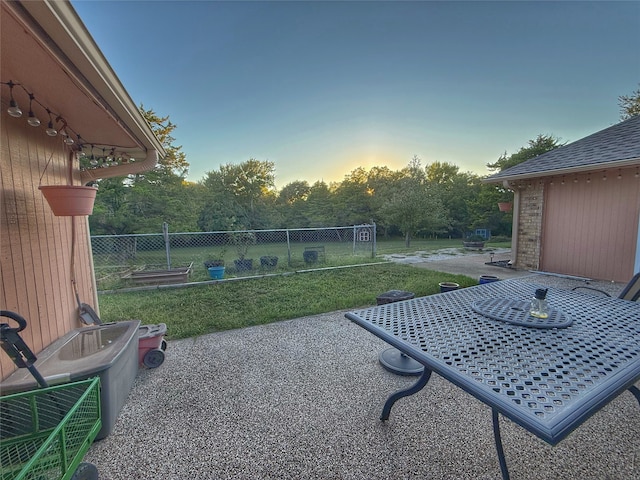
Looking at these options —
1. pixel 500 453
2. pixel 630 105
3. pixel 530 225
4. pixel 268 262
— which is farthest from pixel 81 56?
pixel 630 105

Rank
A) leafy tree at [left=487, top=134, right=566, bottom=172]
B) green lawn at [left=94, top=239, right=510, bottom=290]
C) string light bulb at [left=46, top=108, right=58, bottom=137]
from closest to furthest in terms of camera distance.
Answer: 1. string light bulb at [left=46, top=108, right=58, bottom=137]
2. green lawn at [left=94, top=239, right=510, bottom=290]
3. leafy tree at [left=487, top=134, right=566, bottom=172]

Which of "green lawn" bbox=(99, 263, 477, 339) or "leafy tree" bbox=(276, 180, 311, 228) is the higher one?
"leafy tree" bbox=(276, 180, 311, 228)

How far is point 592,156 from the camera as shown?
5.06 meters

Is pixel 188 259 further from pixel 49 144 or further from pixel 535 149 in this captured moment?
pixel 535 149

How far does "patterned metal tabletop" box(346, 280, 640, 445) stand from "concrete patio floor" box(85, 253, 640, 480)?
65 centimetres

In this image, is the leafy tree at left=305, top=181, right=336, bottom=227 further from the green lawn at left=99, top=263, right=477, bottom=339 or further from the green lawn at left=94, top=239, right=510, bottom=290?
the green lawn at left=99, top=263, right=477, bottom=339

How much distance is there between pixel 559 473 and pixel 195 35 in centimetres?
740

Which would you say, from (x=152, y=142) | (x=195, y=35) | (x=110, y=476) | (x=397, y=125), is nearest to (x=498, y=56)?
(x=397, y=125)

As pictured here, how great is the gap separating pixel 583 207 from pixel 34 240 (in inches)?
316

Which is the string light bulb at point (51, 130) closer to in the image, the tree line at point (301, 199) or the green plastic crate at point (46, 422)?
the green plastic crate at point (46, 422)

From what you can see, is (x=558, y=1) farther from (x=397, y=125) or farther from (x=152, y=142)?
(x=152, y=142)

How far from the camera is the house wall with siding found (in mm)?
1679

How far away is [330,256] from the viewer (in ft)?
28.7

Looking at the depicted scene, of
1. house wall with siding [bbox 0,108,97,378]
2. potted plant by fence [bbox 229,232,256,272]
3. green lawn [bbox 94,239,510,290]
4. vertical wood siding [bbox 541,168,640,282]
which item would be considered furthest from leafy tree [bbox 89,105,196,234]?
vertical wood siding [bbox 541,168,640,282]
